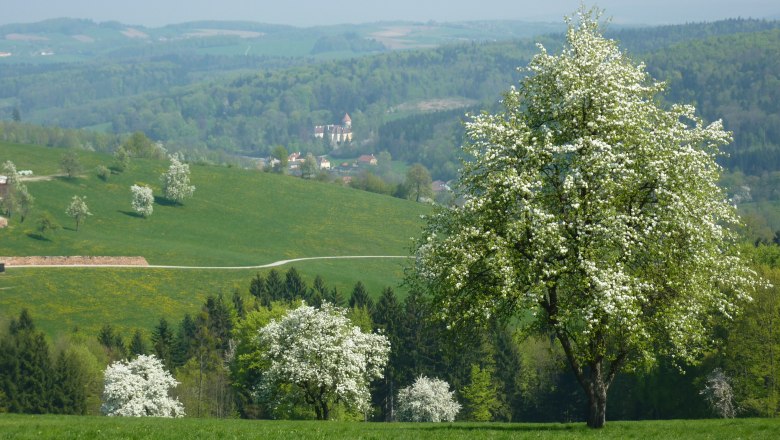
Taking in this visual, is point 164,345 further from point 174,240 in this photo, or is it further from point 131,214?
point 131,214

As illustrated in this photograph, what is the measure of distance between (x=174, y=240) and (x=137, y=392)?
275ft

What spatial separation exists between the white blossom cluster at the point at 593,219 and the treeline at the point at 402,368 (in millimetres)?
30458

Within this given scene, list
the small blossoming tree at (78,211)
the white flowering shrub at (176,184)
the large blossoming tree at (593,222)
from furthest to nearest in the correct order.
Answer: the white flowering shrub at (176,184)
the small blossoming tree at (78,211)
the large blossoming tree at (593,222)

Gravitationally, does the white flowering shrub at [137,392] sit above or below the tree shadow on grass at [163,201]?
above

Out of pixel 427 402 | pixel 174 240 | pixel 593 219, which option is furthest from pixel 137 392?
pixel 174 240

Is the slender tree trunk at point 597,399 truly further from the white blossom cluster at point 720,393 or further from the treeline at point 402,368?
the white blossom cluster at point 720,393

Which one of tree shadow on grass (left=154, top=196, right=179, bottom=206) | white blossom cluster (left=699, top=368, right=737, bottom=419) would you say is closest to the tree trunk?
white blossom cluster (left=699, top=368, right=737, bottom=419)

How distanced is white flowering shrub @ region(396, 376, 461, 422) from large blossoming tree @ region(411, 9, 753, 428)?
49.2 metres

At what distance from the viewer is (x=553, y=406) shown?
91375mm

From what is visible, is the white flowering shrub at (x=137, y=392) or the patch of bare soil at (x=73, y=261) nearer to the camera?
the white flowering shrub at (x=137, y=392)

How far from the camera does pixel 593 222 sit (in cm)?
3434

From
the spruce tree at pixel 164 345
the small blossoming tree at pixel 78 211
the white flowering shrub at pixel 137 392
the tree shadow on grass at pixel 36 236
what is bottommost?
the tree shadow on grass at pixel 36 236

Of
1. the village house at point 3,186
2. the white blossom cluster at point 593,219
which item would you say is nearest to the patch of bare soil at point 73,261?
the village house at point 3,186

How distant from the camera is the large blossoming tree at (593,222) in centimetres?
3378
